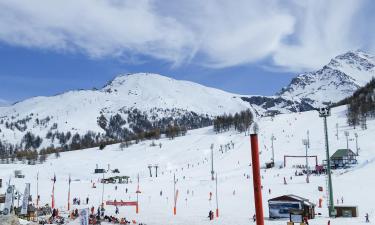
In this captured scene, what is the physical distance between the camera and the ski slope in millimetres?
52250

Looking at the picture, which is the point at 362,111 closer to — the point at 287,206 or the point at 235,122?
the point at 235,122

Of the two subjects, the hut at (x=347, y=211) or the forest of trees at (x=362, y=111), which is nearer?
the hut at (x=347, y=211)

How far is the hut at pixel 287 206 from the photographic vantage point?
4347 centimetres

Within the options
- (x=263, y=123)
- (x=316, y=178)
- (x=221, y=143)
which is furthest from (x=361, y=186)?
(x=263, y=123)

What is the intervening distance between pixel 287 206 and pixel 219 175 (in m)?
43.6

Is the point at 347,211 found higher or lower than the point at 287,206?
lower

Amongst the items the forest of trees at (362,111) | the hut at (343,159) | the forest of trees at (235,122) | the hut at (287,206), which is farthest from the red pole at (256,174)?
the forest of trees at (235,122)

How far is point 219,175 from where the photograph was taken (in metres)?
87.7

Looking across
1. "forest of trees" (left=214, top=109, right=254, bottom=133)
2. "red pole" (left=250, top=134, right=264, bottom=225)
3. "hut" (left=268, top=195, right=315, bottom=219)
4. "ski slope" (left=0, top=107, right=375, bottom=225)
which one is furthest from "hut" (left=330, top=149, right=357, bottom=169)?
"forest of trees" (left=214, top=109, right=254, bottom=133)

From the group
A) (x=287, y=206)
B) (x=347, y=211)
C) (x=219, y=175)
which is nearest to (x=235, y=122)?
(x=219, y=175)

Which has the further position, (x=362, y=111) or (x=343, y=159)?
(x=362, y=111)

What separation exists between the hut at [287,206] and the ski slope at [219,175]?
1.35 meters

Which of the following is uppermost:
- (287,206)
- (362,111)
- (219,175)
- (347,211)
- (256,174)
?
(362,111)

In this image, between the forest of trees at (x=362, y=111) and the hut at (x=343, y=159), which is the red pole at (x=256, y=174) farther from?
the forest of trees at (x=362, y=111)
